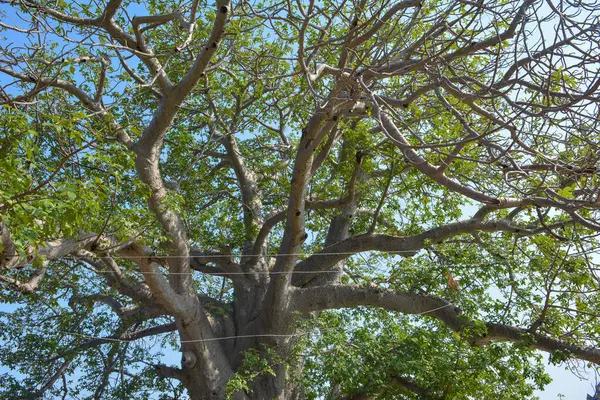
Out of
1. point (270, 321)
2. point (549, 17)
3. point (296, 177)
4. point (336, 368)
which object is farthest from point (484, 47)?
point (270, 321)

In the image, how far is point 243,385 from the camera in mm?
5750

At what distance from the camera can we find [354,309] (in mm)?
7680

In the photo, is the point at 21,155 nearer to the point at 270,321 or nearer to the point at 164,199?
the point at 164,199

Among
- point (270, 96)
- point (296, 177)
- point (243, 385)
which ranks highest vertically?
point (270, 96)

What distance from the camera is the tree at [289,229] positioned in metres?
4.91

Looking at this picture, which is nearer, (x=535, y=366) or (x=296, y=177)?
(x=296, y=177)

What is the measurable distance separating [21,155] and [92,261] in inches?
78.5

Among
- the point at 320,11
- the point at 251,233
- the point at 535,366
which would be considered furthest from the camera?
the point at 251,233

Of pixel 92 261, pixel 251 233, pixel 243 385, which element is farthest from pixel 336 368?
pixel 92 261

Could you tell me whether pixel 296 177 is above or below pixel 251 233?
below

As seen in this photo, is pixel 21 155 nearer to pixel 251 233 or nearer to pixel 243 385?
pixel 243 385

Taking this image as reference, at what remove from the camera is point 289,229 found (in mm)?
6219

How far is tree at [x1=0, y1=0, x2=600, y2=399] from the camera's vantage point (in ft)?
16.1

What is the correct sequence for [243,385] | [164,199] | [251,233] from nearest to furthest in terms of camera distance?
[164,199]
[243,385]
[251,233]
